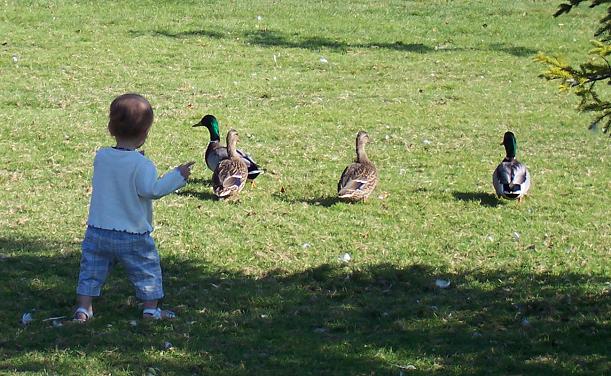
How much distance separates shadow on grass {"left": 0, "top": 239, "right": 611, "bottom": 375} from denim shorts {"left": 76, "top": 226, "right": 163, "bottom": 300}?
30cm

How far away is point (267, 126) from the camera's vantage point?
655 inches

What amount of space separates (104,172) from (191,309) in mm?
1426

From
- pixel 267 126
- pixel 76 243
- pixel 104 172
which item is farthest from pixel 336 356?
pixel 267 126

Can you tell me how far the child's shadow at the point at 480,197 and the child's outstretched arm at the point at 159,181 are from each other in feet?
19.3

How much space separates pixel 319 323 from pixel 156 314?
1267mm

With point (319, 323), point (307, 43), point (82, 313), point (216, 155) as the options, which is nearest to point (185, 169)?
point (82, 313)

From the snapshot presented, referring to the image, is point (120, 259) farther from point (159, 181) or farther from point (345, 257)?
point (345, 257)

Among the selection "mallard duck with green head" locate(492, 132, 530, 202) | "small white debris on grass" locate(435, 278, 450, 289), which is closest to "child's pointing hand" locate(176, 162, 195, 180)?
"small white debris on grass" locate(435, 278, 450, 289)

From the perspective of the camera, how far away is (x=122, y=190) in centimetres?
767

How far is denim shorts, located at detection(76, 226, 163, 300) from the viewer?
304 inches

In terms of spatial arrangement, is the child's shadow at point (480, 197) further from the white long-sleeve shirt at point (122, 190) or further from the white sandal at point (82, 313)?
the white sandal at point (82, 313)

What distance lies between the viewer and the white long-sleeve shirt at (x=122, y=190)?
762cm

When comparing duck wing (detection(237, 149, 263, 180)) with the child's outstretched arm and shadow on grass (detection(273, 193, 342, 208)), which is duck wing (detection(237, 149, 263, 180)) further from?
the child's outstretched arm

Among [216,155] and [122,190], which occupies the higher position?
[216,155]
